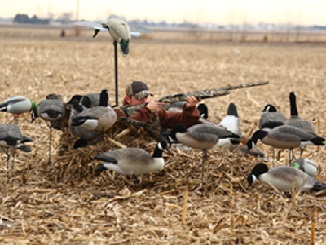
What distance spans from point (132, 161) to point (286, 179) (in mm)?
2117

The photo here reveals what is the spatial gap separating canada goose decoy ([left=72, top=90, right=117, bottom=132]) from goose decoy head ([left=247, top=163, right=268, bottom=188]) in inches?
84.4

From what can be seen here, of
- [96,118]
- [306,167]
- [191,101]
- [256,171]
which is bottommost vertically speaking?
[306,167]

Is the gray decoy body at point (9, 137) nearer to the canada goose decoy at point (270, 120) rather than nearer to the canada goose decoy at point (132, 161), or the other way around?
the canada goose decoy at point (132, 161)

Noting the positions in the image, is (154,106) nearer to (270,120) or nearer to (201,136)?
(201,136)

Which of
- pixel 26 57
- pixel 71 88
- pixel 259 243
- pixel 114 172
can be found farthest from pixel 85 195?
pixel 26 57

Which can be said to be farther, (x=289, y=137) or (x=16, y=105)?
(x=16, y=105)

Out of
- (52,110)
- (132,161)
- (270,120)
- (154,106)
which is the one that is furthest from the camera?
(270,120)

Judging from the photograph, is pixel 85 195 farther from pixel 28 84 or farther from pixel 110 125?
pixel 28 84

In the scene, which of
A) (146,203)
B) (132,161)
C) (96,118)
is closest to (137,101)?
(96,118)

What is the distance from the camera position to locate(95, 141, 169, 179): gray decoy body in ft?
28.4

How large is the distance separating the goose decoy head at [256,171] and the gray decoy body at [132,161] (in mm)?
1248

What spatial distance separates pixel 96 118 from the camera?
9.05 metres

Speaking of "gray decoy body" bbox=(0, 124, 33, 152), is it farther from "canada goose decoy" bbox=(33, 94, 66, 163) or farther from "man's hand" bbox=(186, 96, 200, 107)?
"man's hand" bbox=(186, 96, 200, 107)

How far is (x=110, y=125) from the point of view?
9.24 m
